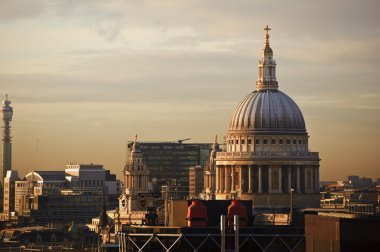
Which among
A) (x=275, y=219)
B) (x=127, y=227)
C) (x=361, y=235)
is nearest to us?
(x=361, y=235)

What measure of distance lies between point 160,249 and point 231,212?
454 centimetres

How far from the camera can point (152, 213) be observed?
119 metres

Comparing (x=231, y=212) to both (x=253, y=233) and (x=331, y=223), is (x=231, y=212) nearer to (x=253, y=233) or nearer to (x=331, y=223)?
(x=253, y=233)

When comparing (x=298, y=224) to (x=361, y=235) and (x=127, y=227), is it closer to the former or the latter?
(x=127, y=227)

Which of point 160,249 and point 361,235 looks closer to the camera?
point 361,235

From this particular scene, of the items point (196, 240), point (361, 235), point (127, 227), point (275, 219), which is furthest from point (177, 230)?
point (275, 219)

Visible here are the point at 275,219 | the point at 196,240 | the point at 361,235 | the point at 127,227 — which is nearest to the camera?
the point at 361,235

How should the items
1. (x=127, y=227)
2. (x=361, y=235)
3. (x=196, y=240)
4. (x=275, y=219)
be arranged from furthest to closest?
(x=275, y=219) → (x=127, y=227) → (x=196, y=240) → (x=361, y=235)

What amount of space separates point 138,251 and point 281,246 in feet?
25.2

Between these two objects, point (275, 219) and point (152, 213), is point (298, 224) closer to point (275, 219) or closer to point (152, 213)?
point (152, 213)

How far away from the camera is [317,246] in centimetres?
9406

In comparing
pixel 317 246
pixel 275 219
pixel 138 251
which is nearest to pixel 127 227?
pixel 138 251

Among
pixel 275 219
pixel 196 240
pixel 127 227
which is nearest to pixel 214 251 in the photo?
pixel 196 240

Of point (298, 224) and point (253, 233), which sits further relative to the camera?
point (298, 224)
